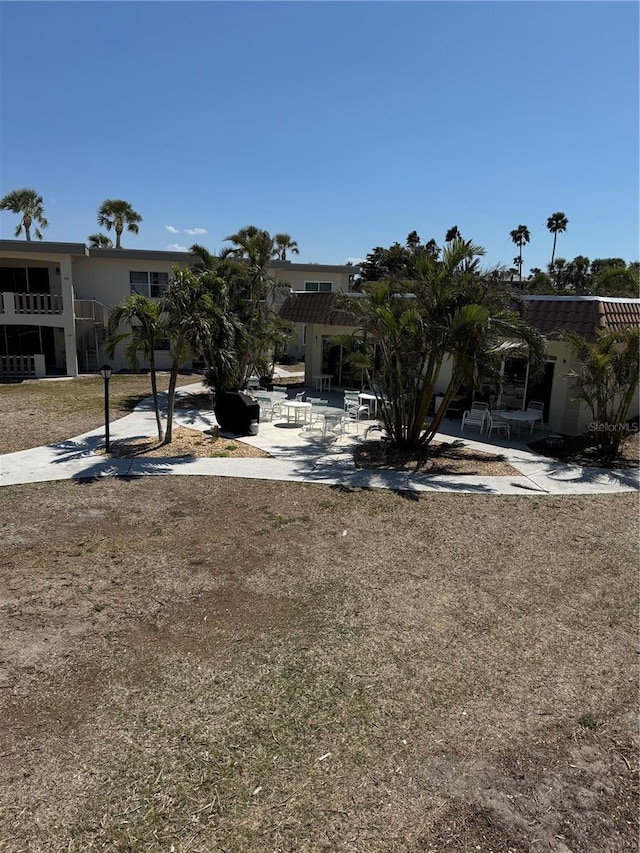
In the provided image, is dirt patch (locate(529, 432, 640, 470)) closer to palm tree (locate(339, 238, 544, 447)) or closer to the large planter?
palm tree (locate(339, 238, 544, 447))

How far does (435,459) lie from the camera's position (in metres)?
12.7

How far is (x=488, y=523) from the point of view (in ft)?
29.3

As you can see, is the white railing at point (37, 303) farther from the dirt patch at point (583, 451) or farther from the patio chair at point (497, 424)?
the dirt patch at point (583, 451)

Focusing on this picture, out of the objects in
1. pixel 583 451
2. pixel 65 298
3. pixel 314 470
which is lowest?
pixel 314 470

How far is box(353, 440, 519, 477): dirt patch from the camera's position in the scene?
1188 centimetres

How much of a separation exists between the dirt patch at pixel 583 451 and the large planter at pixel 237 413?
282 inches

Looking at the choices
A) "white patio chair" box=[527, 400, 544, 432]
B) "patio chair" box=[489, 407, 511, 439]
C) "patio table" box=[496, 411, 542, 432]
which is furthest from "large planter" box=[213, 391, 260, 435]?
"white patio chair" box=[527, 400, 544, 432]

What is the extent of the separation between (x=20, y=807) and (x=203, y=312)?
33.3 feet

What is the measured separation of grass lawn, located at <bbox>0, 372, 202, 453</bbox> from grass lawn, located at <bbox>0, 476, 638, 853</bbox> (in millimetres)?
5907

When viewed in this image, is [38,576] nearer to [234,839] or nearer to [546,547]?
[234,839]

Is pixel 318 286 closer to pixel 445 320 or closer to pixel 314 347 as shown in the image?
pixel 314 347

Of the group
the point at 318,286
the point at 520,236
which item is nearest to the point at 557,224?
the point at 520,236

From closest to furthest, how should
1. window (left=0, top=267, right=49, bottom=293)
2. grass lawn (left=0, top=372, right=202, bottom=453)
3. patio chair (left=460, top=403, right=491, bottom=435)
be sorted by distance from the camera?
1. grass lawn (left=0, top=372, right=202, bottom=453)
2. patio chair (left=460, top=403, right=491, bottom=435)
3. window (left=0, top=267, right=49, bottom=293)

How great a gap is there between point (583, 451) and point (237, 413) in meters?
8.75
